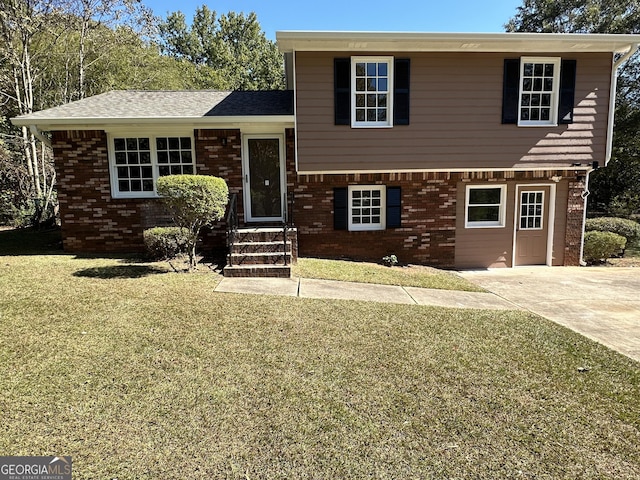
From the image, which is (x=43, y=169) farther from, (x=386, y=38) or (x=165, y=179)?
(x=386, y=38)

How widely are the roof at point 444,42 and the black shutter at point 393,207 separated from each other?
310cm

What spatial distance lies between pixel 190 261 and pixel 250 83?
30.3 m

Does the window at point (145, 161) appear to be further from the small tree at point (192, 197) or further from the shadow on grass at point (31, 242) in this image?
the small tree at point (192, 197)

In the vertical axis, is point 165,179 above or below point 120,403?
above

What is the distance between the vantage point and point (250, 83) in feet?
111

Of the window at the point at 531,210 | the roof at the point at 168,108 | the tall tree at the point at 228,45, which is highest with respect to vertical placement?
the tall tree at the point at 228,45

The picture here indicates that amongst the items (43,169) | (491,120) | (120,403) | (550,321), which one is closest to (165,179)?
(120,403)

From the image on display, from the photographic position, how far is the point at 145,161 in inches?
361

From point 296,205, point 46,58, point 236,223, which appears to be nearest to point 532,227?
point 296,205

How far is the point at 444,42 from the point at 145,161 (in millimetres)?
7208

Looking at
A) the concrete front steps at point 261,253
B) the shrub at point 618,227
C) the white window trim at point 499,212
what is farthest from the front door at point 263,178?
the shrub at point 618,227

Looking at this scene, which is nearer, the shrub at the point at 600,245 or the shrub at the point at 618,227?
the shrub at the point at 600,245

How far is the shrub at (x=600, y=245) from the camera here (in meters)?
10.6

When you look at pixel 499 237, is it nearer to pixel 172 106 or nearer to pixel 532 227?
pixel 532 227
